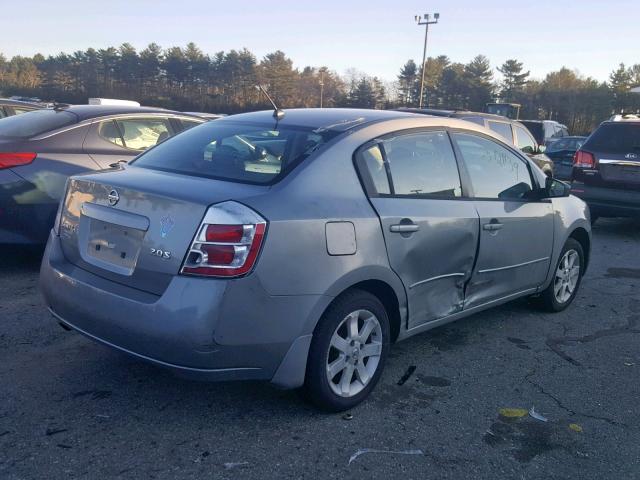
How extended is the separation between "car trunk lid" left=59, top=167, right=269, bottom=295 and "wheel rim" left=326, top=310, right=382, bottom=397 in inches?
34.6

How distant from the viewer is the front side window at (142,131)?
632 cm

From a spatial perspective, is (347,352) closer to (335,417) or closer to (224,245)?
Result: (335,417)

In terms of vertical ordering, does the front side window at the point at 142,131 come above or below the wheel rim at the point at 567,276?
above

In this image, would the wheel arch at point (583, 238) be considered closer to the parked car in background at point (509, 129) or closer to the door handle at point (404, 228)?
the door handle at point (404, 228)

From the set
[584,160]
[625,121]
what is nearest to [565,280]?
[584,160]

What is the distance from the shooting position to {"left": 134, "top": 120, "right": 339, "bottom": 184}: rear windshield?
3340 millimetres

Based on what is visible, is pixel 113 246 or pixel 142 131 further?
pixel 142 131

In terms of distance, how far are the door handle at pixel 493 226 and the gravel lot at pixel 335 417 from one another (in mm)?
872

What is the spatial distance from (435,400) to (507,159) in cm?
201

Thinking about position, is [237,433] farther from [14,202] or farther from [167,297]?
[14,202]

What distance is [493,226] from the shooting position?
167 inches

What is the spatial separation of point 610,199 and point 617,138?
0.90m

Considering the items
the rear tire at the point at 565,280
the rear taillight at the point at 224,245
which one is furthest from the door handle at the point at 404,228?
the rear tire at the point at 565,280

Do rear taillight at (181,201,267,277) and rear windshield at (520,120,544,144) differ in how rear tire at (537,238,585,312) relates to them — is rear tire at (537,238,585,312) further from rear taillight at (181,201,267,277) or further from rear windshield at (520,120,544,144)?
rear windshield at (520,120,544,144)
